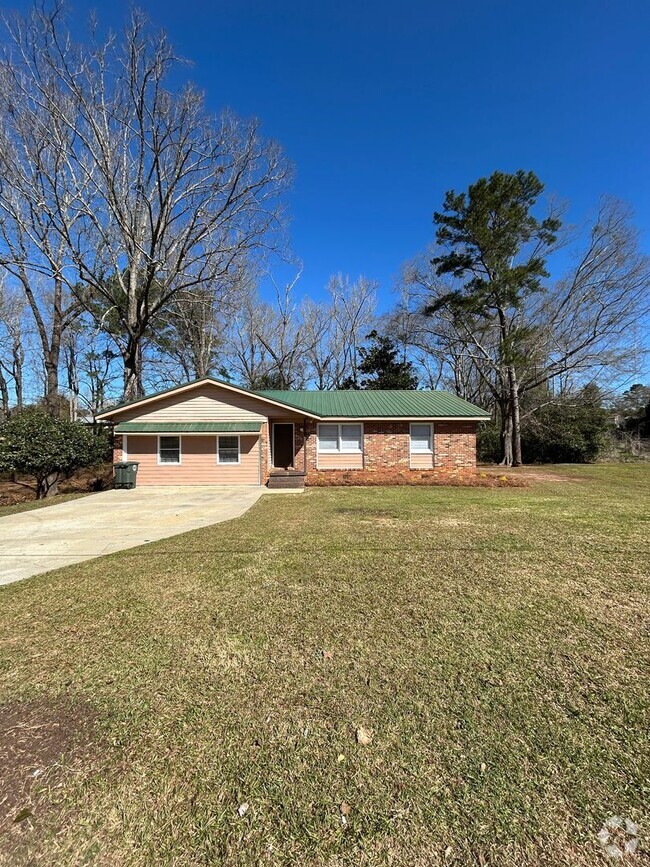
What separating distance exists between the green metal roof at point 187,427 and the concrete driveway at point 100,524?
7.75 ft

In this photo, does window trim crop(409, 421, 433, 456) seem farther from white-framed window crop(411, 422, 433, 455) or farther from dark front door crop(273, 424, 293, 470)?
dark front door crop(273, 424, 293, 470)

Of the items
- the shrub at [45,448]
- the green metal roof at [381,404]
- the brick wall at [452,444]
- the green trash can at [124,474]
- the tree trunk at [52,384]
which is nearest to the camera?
the shrub at [45,448]

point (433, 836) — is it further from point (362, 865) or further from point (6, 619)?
point (6, 619)

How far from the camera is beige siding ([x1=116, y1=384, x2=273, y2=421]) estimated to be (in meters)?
14.6

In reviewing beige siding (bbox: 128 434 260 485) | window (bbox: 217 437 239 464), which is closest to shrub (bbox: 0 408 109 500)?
beige siding (bbox: 128 434 260 485)

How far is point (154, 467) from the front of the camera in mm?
14500

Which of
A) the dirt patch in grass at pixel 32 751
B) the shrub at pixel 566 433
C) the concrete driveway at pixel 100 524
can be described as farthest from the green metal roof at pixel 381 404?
the dirt patch in grass at pixel 32 751

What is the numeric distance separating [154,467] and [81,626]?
11703 millimetres

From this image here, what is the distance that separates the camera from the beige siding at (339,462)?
51.0ft

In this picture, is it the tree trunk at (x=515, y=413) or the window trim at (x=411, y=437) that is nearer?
the window trim at (x=411, y=437)

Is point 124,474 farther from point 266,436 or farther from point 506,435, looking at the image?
point 506,435

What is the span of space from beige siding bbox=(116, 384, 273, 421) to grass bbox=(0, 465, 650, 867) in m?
9.79

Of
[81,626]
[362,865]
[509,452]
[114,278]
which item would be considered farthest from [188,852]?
[114,278]

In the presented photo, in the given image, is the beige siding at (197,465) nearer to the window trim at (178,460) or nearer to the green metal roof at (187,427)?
the window trim at (178,460)
